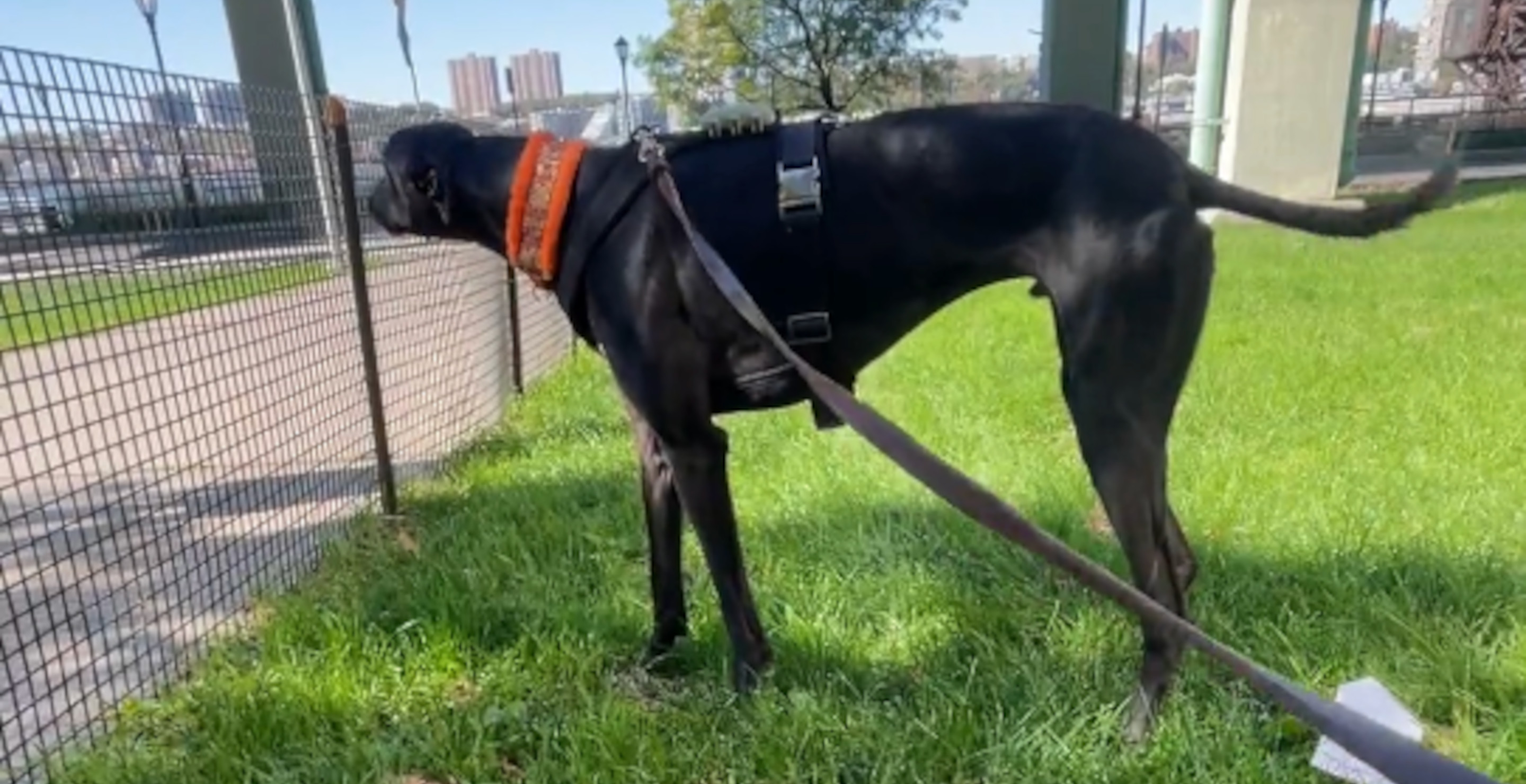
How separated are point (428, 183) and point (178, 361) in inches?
61.0

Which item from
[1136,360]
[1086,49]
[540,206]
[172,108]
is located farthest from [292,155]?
[1086,49]

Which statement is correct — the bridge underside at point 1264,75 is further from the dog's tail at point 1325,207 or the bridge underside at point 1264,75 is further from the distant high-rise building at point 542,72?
the distant high-rise building at point 542,72

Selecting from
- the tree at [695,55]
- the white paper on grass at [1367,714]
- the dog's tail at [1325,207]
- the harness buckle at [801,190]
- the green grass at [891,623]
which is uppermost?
the tree at [695,55]

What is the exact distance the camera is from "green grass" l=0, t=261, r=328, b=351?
8.12 ft

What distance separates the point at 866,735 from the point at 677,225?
1215mm

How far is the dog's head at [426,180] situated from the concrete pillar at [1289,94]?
51.7ft

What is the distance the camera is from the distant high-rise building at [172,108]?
9.12 feet

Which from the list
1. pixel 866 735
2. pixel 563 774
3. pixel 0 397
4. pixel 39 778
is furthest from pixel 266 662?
pixel 0 397

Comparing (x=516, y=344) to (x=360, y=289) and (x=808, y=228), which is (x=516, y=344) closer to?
(x=360, y=289)

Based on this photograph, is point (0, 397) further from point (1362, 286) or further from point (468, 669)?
point (1362, 286)

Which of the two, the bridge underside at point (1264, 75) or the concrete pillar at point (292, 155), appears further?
the bridge underside at point (1264, 75)

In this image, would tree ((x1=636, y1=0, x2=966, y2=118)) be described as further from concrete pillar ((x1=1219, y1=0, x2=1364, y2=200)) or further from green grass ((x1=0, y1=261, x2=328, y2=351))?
green grass ((x1=0, y1=261, x2=328, y2=351))

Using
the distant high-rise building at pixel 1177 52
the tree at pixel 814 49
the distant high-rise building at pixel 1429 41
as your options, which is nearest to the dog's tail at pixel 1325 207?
the tree at pixel 814 49

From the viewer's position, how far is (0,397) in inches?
240
